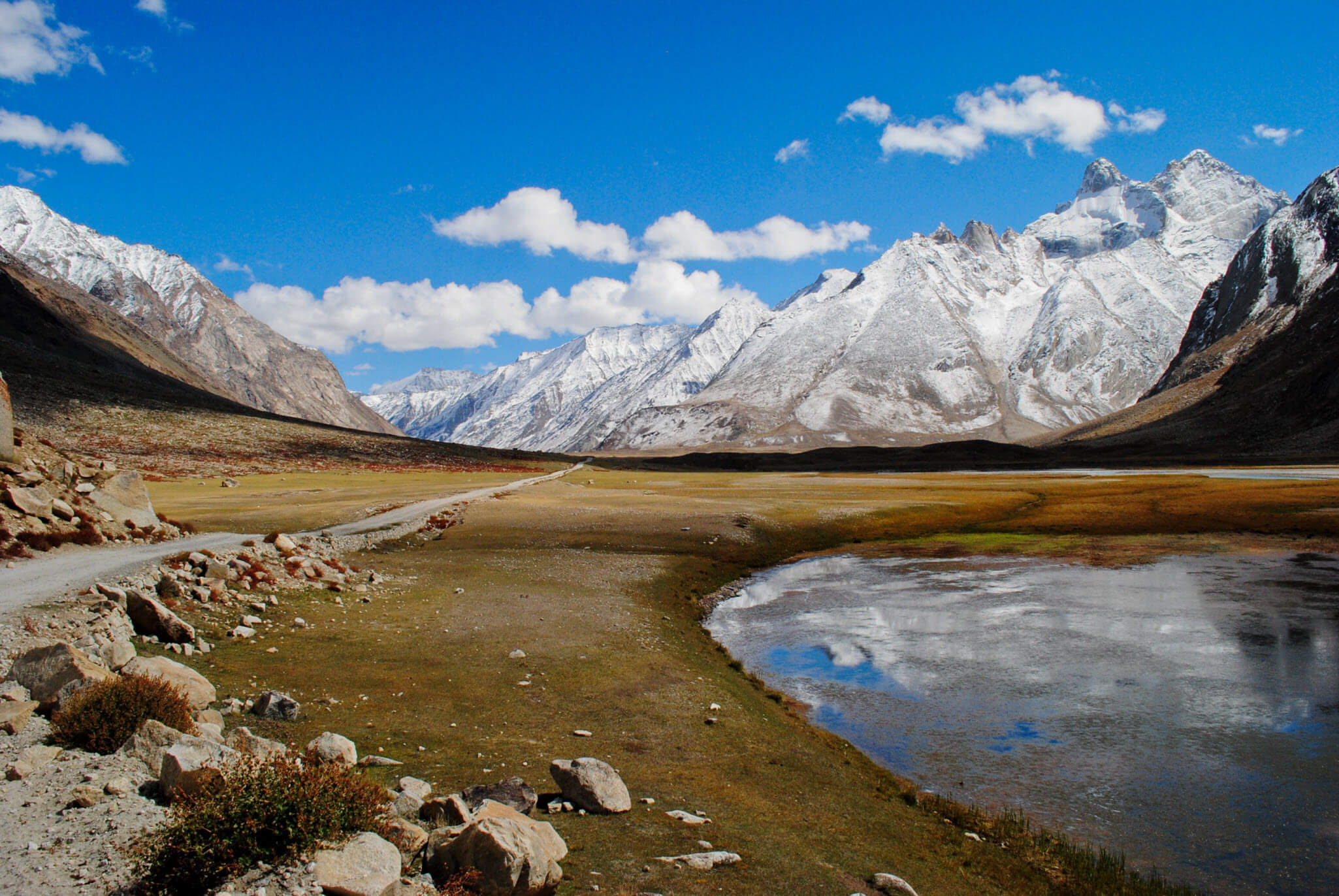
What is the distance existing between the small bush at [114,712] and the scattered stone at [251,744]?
0.68m

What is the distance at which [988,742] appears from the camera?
1817 cm

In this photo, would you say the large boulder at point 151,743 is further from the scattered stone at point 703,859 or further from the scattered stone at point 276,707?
the scattered stone at point 703,859

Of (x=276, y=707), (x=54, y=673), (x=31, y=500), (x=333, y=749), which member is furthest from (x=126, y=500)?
(x=333, y=749)

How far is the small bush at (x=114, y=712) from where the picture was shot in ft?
35.2

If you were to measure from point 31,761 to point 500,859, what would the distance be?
6.64 m

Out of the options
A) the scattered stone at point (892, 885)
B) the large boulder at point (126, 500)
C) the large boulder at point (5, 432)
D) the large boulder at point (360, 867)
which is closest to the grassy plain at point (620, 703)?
the scattered stone at point (892, 885)

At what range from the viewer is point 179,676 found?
1409 cm

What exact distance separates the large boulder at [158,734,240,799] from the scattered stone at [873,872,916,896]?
8940 mm

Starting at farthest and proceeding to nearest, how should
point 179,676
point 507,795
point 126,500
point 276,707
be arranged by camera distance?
point 126,500 < point 276,707 < point 179,676 < point 507,795

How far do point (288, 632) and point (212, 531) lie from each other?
24.3 meters

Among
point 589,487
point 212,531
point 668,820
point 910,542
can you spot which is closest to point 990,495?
point 910,542

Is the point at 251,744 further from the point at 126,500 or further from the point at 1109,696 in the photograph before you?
the point at 126,500

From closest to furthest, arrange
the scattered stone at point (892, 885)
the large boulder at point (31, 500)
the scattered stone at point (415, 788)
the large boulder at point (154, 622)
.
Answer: the scattered stone at point (892, 885) < the scattered stone at point (415, 788) < the large boulder at point (154, 622) < the large boulder at point (31, 500)

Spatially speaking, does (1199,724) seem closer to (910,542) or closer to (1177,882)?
(1177,882)
